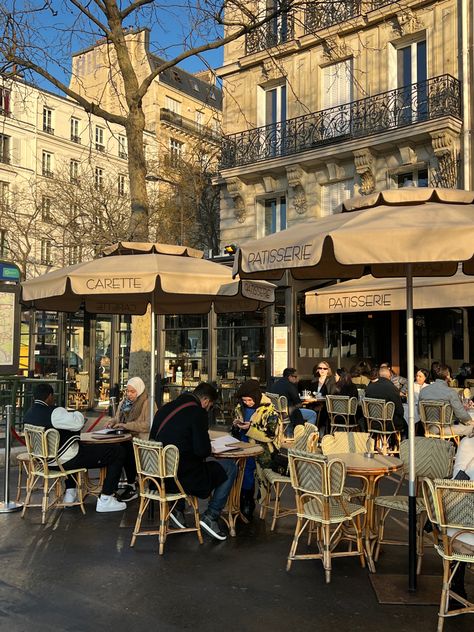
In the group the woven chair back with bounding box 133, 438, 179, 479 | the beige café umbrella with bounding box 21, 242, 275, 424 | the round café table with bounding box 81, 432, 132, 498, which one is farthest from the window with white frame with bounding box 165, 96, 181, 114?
the woven chair back with bounding box 133, 438, 179, 479

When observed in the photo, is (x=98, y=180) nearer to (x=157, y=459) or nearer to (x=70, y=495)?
(x=70, y=495)

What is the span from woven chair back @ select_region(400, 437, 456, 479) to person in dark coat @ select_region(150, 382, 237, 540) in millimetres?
1691

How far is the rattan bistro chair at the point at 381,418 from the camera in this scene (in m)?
9.84

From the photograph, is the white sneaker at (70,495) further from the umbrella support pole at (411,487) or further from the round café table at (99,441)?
the umbrella support pole at (411,487)

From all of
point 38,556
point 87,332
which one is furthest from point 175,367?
point 38,556

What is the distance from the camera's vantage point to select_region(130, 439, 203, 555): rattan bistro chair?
553cm

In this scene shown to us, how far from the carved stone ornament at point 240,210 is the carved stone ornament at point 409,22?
682 centimetres

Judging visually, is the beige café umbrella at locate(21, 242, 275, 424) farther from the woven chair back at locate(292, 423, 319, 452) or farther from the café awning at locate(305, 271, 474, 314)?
the café awning at locate(305, 271, 474, 314)

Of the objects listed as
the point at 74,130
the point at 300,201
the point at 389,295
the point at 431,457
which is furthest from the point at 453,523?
the point at 74,130

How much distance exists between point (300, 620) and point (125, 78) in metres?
8.50

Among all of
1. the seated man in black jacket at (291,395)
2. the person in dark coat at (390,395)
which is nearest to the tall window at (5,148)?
the seated man in black jacket at (291,395)

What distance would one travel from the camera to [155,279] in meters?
6.40

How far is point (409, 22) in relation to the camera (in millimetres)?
16797

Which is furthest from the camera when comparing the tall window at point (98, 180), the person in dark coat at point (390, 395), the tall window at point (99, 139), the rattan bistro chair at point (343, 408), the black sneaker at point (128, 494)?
the tall window at point (99, 139)
